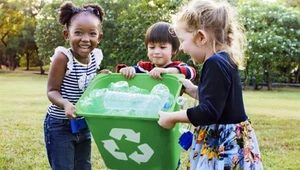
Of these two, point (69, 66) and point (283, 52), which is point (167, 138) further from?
point (283, 52)


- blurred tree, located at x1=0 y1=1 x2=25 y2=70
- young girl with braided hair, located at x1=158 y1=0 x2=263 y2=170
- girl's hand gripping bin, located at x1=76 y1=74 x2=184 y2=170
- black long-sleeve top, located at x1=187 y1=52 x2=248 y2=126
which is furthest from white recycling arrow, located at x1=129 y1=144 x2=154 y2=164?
blurred tree, located at x1=0 y1=1 x2=25 y2=70

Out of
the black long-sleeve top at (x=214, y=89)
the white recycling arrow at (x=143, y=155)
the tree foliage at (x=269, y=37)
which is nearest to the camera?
the black long-sleeve top at (x=214, y=89)

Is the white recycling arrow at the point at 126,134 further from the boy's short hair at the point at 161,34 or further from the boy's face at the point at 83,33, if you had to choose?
the boy's short hair at the point at 161,34

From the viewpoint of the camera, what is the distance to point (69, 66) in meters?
2.39

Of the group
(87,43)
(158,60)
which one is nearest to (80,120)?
(87,43)

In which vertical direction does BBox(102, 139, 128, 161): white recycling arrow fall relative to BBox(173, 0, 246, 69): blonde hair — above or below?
below

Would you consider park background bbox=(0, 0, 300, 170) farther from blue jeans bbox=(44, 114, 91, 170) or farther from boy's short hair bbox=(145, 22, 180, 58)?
blue jeans bbox=(44, 114, 91, 170)

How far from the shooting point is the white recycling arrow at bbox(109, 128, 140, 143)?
84.3 inches

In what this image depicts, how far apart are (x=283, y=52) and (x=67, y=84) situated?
14683mm

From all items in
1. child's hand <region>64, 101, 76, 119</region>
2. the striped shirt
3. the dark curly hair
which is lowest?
child's hand <region>64, 101, 76, 119</region>

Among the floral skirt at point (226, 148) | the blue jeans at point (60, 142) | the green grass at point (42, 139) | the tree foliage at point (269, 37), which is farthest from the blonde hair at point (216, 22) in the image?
the tree foliage at point (269, 37)

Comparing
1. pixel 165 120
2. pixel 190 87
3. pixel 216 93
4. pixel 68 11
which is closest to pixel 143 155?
pixel 165 120

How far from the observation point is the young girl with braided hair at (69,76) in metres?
2.38

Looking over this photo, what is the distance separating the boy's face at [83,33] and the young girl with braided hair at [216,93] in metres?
0.56
